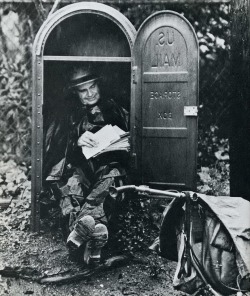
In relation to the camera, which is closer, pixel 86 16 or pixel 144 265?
pixel 144 265

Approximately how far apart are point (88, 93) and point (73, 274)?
73.2 inches

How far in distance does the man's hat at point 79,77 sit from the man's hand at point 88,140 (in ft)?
1.84

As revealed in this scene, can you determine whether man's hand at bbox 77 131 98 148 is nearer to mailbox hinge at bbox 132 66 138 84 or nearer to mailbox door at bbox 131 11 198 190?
mailbox door at bbox 131 11 198 190

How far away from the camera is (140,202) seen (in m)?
4.76

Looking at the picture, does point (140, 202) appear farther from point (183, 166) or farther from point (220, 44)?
point (220, 44)

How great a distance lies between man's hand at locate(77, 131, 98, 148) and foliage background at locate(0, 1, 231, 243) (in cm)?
114

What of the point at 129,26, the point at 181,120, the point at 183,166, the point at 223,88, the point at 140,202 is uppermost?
the point at 129,26

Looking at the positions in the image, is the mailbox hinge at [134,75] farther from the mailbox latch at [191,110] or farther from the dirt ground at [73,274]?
the dirt ground at [73,274]

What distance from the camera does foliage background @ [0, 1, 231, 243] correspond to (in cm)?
577

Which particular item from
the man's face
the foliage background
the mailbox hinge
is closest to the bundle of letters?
the man's face

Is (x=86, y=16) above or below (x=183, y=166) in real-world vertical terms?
above

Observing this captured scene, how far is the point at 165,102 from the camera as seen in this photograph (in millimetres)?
4570

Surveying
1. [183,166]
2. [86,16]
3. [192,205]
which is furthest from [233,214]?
[86,16]

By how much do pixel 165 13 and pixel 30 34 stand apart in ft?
7.37
